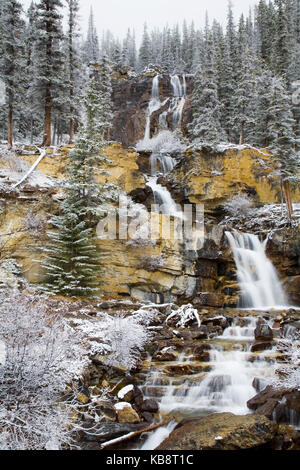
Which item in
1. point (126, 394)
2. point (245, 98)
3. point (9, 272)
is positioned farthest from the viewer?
point (245, 98)

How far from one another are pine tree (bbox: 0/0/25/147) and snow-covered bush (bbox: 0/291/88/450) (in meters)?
19.2

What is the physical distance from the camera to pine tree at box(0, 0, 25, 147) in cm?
2225

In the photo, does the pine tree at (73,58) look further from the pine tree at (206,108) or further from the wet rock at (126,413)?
the wet rock at (126,413)

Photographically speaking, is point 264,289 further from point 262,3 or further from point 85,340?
point 262,3

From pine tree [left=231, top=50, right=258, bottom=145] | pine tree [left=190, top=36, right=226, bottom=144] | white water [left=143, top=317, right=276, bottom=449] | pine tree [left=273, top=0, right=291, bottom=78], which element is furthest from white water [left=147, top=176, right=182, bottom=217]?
pine tree [left=273, top=0, right=291, bottom=78]

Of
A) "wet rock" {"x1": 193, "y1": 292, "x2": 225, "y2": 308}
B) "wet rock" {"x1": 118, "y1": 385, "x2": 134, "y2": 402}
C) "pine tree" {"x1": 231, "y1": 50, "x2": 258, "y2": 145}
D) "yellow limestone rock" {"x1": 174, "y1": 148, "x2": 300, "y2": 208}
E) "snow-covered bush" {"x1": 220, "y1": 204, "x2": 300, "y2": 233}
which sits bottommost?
"wet rock" {"x1": 118, "y1": 385, "x2": 134, "y2": 402}

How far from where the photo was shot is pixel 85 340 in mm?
9789

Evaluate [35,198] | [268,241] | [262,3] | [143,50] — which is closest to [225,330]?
[268,241]

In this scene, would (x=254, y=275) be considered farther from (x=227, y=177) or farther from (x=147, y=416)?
(x=147, y=416)

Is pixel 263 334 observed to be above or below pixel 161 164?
below

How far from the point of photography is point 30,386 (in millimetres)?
5961

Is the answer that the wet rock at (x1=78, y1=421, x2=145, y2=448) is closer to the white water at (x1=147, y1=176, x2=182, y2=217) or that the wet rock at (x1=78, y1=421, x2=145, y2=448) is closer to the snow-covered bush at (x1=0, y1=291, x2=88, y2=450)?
the snow-covered bush at (x1=0, y1=291, x2=88, y2=450)

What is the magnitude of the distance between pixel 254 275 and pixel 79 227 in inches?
430

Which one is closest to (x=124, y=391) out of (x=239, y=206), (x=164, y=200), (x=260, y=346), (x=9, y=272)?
(x=260, y=346)
